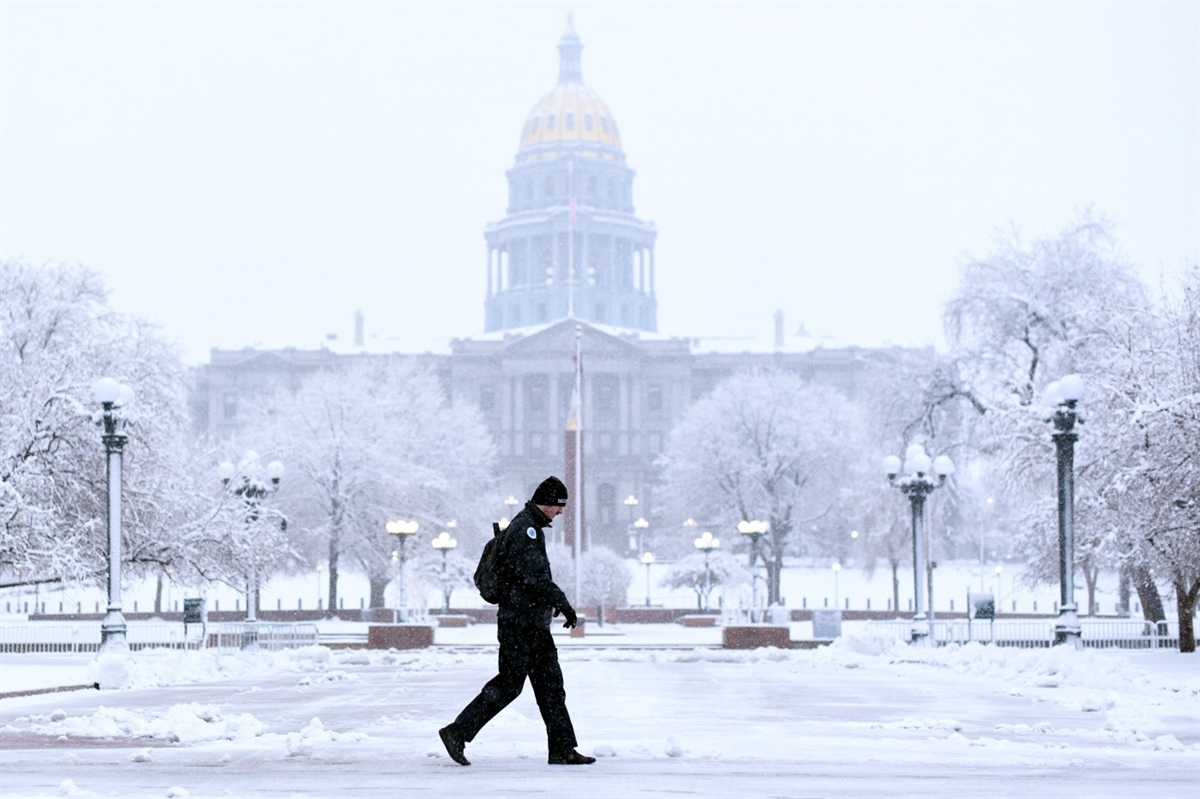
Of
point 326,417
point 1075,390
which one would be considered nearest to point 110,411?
point 1075,390

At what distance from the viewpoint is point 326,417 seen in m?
73.5

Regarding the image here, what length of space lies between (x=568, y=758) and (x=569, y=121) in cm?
16762

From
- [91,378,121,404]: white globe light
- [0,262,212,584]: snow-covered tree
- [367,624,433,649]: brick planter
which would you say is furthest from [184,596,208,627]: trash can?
[91,378,121,404]: white globe light

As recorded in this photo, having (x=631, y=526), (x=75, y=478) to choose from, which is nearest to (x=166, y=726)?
(x=75, y=478)

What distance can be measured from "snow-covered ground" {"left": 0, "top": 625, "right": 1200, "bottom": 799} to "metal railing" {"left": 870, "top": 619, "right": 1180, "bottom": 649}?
27.6ft

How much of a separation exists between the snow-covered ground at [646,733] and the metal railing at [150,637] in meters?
9.95

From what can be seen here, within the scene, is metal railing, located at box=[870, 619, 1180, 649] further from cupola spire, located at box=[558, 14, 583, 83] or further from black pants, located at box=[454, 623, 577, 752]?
cupola spire, located at box=[558, 14, 583, 83]

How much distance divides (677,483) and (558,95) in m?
98.0

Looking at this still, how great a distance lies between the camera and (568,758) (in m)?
11.7

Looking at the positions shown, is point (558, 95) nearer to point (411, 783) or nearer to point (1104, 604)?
point (1104, 604)

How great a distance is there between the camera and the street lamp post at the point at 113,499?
87.8 feet

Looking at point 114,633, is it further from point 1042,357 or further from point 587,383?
point 587,383

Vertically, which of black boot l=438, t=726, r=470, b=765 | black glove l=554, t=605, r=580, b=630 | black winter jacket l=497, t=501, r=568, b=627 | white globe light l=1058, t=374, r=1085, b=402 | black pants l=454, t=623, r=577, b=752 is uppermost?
white globe light l=1058, t=374, r=1085, b=402

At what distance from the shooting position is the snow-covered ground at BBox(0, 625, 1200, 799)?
11039 mm
